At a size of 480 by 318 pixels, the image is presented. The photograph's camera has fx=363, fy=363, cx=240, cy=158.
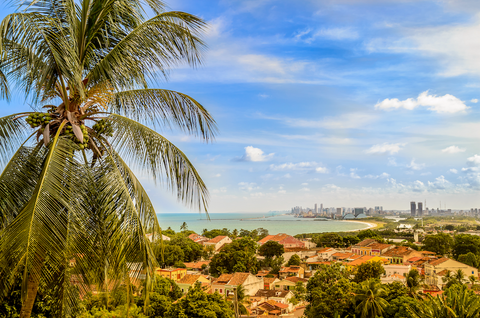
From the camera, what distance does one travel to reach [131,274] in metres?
3.49

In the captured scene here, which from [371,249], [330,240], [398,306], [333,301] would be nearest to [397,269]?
[371,249]

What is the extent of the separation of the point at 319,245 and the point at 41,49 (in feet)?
199

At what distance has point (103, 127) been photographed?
3.85 m

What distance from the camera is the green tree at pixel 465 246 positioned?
148 feet

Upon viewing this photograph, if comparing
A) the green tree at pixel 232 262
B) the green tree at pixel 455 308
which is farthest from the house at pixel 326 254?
the green tree at pixel 455 308

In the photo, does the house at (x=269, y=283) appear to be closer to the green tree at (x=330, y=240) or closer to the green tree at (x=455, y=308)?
the green tree at (x=455, y=308)

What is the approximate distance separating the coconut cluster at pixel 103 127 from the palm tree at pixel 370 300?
57.0 ft

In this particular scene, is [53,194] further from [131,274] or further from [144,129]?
[144,129]

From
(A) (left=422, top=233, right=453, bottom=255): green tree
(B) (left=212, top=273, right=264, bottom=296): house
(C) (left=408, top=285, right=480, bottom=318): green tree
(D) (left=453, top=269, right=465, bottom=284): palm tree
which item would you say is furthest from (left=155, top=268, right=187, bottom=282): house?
(A) (left=422, top=233, right=453, bottom=255): green tree

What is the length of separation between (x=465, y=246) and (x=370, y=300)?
1406 inches

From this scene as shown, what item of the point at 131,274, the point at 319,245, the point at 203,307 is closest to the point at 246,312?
the point at 203,307

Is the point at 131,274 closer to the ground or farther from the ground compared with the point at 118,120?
closer to the ground

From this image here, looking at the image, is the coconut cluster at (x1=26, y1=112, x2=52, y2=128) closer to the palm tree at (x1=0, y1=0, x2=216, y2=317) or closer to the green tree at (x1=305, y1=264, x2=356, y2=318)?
the palm tree at (x1=0, y1=0, x2=216, y2=317)

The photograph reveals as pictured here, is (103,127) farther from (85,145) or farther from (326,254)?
(326,254)
